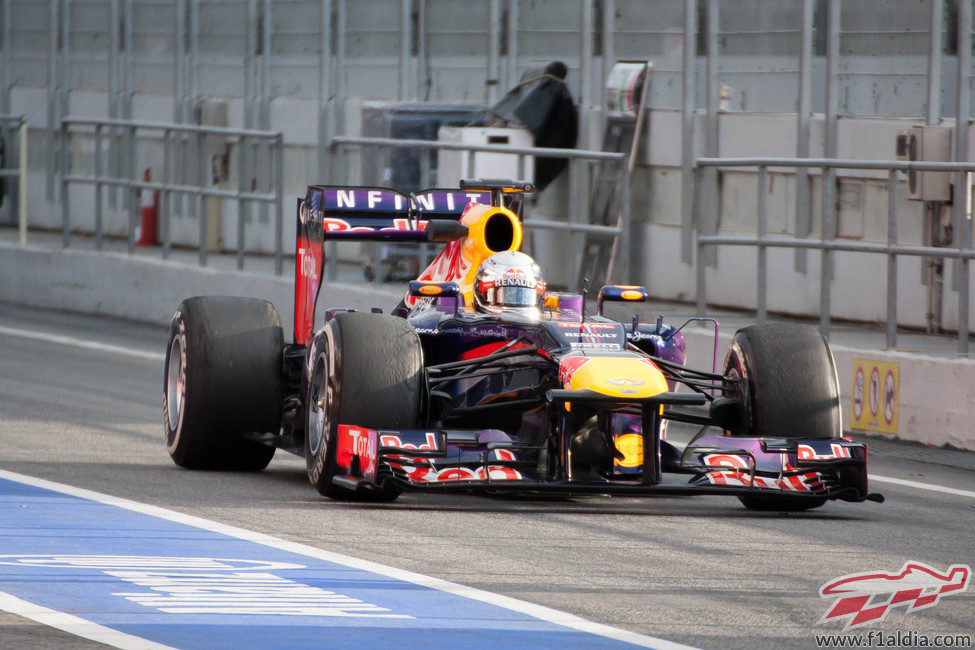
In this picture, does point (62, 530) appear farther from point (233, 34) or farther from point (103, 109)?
point (103, 109)

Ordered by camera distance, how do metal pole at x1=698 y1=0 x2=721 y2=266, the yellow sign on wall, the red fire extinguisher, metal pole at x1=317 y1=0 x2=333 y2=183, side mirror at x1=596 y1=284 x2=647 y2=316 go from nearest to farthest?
side mirror at x1=596 y1=284 x2=647 y2=316, the yellow sign on wall, metal pole at x1=698 y1=0 x2=721 y2=266, metal pole at x1=317 y1=0 x2=333 y2=183, the red fire extinguisher

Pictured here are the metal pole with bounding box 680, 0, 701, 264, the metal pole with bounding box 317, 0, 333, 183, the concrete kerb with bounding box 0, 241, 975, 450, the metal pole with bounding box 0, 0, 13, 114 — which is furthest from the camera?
the metal pole with bounding box 0, 0, 13, 114

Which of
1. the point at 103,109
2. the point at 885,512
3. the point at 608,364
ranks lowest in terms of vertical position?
the point at 885,512

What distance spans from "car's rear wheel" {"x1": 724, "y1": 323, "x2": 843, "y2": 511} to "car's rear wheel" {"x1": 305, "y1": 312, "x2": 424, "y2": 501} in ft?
5.66

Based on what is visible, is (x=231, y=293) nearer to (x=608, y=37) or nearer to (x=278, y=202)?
(x=278, y=202)

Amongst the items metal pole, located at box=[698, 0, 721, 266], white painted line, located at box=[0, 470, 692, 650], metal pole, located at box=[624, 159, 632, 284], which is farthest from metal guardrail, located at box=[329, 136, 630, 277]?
white painted line, located at box=[0, 470, 692, 650]

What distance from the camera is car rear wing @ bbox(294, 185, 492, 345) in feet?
36.7

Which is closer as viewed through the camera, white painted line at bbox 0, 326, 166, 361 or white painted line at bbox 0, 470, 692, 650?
white painted line at bbox 0, 470, 692, 650

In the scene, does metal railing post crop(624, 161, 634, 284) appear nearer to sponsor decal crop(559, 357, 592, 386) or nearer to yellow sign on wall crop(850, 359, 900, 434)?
yellow sign on wall crop(850, 359, 900, 434)

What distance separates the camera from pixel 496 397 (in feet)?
30.7

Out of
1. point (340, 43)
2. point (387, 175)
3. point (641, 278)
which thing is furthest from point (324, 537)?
point (340, 43)

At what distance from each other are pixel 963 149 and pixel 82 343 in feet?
28.8

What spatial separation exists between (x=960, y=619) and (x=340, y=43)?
58.7ft

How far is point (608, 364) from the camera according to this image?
8.66m
